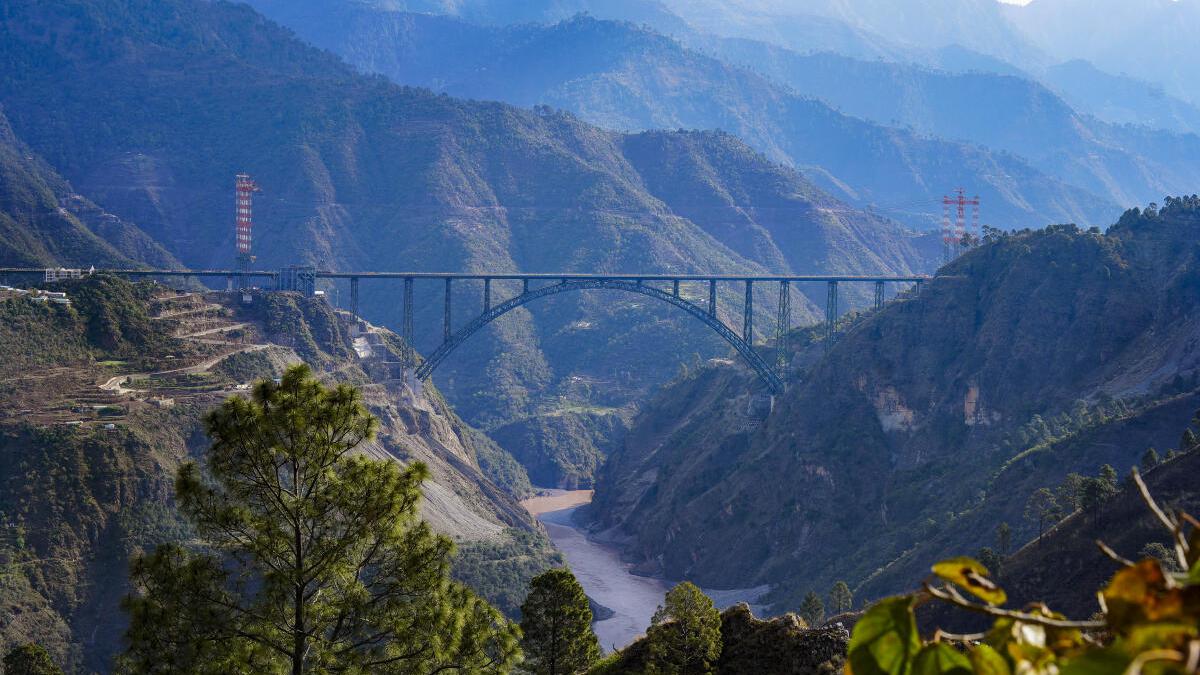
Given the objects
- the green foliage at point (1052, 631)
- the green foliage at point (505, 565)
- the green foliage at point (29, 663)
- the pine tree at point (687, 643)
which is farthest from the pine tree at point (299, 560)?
the green foliage at point (505, 565)

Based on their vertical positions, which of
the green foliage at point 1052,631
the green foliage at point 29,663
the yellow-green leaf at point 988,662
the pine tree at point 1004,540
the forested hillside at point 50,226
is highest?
the forested hillside at point 50,226

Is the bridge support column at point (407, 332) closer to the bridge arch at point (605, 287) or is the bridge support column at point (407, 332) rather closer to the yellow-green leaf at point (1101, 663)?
the bridge arch at point (605, 287)

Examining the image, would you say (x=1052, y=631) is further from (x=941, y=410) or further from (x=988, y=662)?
(x=941, y=410)

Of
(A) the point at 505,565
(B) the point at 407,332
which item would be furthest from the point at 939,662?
(B) the point at 407,332

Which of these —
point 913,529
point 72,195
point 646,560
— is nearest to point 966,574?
point 913,529

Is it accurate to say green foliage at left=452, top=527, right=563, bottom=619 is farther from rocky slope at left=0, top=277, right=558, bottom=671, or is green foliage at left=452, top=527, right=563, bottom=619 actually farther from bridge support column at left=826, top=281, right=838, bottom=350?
bridge support column at left=826, top=281, right=838, bottom=350

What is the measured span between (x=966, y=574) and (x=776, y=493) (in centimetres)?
8080

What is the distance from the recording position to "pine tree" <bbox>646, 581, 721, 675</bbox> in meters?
24.5

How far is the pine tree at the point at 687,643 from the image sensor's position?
2455cm

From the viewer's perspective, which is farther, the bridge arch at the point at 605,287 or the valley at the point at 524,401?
the bridge arch at the point at 605,287

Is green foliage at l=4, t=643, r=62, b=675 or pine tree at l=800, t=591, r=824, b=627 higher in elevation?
green foliage at l=4, t=643, r=62, b=675

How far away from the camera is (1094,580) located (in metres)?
43.2

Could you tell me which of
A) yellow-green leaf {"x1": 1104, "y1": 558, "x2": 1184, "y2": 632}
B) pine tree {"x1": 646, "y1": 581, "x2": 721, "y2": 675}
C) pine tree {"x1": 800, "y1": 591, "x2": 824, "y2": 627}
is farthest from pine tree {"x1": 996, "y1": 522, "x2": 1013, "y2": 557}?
yellow-green leaf {"x1": 1104, "y1": 558, "x2": 1184, "y2": 632}

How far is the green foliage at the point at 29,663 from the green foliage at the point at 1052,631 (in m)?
31.2
